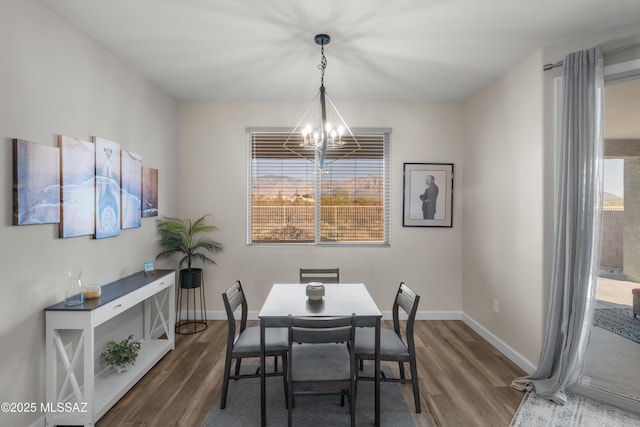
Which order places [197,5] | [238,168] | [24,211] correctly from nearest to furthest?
[24,211], [197,5], [238,168]

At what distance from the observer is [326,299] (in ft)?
8.93

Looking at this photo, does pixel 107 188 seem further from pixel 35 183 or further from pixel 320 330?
pixel 320 330

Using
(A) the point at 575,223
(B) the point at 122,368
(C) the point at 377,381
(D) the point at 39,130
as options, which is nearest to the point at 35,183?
(D) the point at 39,130

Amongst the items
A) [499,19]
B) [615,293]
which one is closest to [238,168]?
[499,19]

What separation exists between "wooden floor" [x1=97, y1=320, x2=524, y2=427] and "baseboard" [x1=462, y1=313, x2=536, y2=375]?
65mm

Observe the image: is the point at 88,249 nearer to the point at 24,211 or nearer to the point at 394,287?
the point at 24,211

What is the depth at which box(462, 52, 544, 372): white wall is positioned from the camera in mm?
2958

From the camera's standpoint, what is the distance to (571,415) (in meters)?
2.37

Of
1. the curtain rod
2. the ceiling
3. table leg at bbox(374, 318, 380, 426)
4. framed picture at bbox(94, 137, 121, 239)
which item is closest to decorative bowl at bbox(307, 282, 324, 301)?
table leg at bbox(374, 318, 380, 426)

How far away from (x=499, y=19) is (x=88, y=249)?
11.6 ft

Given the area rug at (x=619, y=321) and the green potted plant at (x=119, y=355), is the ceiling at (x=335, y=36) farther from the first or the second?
the green potted plant at (x=119, y=355)

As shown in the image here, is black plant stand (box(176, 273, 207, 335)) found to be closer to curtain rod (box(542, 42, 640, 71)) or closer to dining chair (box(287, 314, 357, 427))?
dining chair (box(287, 314, 357, 427))

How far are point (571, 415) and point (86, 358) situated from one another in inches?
128

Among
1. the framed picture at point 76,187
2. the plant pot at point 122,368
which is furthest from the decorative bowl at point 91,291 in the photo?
the plant pot at point 122,368
